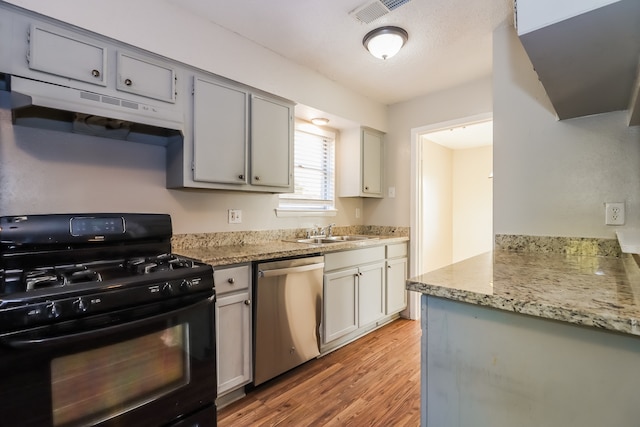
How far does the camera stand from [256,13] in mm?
1919

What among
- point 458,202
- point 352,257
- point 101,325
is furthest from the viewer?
point 458,202

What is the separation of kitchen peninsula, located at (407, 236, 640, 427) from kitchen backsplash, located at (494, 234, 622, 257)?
555 mm

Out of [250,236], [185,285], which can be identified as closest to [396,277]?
[250,236]

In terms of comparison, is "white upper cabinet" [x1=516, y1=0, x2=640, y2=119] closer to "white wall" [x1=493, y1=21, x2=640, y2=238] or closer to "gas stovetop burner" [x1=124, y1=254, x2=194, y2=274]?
"white wall" [x1=493, y1=21, x2=640, y2=238]

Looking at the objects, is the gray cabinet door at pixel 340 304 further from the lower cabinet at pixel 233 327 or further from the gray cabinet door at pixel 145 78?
the gray cabinet door at pixel 145 78

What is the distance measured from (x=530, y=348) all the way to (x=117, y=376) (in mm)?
1449

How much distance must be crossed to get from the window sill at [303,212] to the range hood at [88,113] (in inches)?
44.1

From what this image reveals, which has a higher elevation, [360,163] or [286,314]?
[360,163]

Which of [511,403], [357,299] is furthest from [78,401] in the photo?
[357,299]

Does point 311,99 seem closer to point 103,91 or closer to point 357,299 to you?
point 103,91

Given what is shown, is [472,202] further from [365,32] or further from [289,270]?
[289,270]

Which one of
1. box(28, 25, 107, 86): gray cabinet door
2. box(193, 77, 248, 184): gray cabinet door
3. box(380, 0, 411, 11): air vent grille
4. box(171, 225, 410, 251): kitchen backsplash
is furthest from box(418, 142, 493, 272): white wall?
box(28, 25, 107, 86): gray cabinet door

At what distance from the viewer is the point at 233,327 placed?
1777 millimetres

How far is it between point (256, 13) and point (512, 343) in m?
2.18
